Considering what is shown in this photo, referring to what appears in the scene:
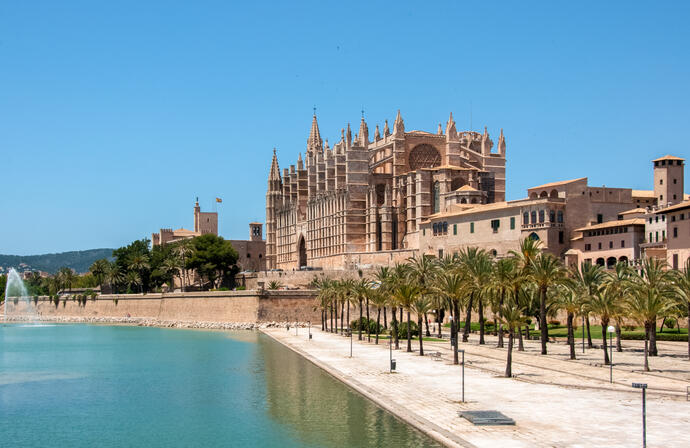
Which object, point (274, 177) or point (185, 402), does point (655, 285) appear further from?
point (274, 177)

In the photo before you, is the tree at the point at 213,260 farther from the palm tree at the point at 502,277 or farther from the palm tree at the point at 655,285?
the palm tree at the point at 655,285

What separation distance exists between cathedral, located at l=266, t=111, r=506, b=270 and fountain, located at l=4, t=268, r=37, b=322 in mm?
40743

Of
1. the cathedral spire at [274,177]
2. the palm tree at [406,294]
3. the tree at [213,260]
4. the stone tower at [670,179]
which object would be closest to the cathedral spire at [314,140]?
the cathedral spire at [274,177]

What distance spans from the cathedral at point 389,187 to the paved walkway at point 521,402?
1448 inches

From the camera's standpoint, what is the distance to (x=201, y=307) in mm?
82812

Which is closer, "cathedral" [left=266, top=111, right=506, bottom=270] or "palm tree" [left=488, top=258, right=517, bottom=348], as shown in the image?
"palm tree" [left=488, top=258, right=517, bottom=348]

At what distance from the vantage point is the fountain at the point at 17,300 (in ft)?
355

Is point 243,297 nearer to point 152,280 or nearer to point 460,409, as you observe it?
point 152,280

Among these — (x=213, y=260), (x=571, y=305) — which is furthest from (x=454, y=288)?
(x=213, y=260)

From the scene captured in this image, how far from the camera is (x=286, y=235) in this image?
358 ft

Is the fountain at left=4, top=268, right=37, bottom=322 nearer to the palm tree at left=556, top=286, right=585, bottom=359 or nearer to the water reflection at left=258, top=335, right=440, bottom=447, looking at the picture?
the water reflection at left=258, top=335, right=440, bottom=447

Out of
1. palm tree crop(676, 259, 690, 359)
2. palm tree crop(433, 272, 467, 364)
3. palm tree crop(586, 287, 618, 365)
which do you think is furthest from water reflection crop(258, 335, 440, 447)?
palm tree crop(676, 259, 690, 359)

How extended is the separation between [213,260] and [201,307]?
56.1 feet

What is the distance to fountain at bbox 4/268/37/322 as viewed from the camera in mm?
108188
